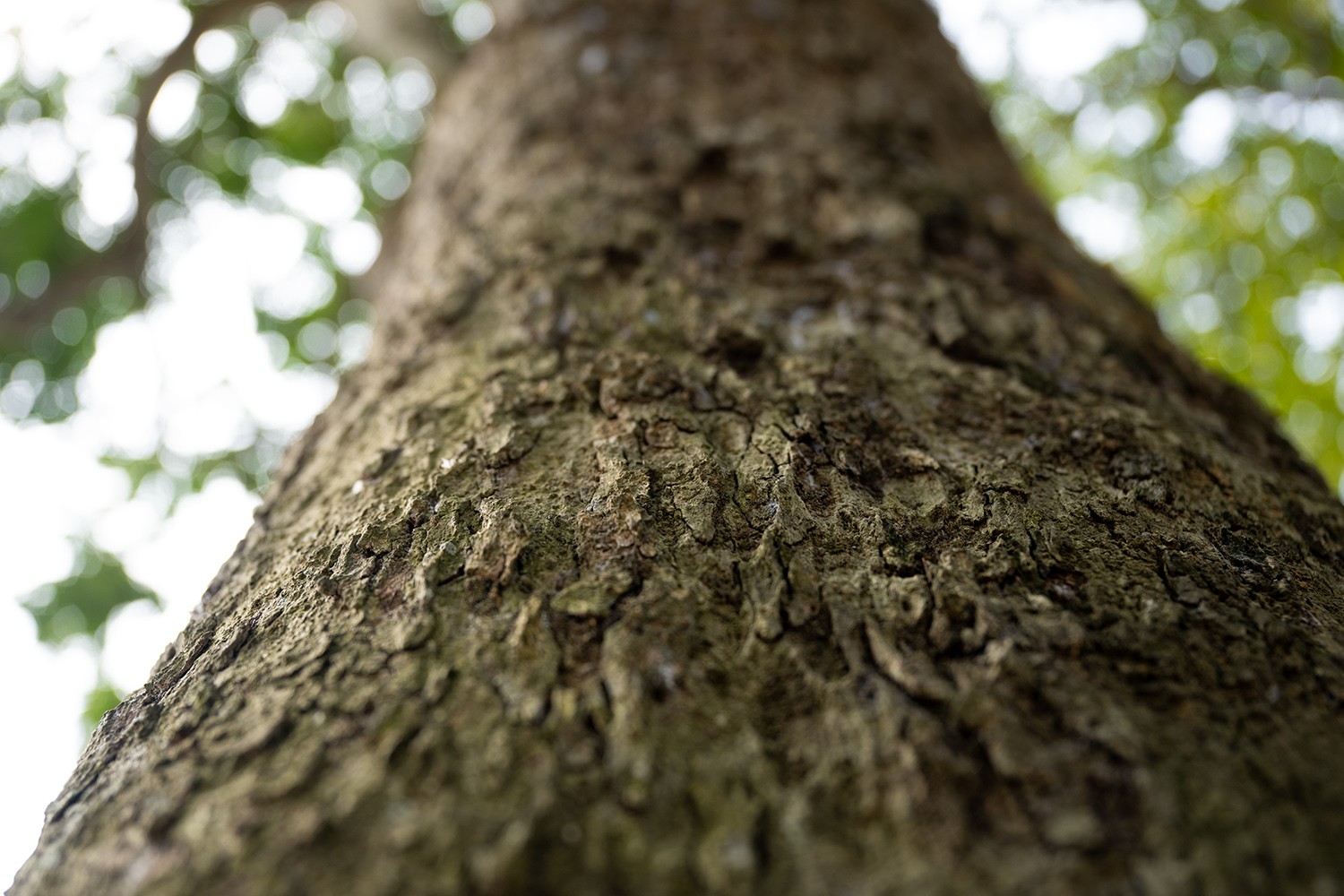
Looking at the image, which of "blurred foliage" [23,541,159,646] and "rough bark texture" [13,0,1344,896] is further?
"blurred foliage" [23,541,159,646]

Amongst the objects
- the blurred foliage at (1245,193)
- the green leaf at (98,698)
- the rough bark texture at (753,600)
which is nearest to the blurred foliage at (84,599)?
the green leaf at (98,698)

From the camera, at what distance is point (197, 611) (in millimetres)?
1413

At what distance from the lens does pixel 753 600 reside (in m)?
1.16

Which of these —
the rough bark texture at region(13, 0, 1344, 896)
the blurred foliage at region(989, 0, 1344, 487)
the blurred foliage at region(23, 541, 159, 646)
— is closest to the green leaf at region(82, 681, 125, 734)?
the blurred foliage at region(23, 541, 159, 646)

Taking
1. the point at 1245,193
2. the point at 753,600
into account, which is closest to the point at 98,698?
the point at 753,600

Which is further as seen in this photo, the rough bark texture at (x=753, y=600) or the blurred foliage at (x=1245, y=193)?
the blurred foliage at (x=1245, y=193)

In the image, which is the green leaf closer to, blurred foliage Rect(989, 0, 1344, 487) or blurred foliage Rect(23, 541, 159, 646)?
blurred foliage Rect(23, 541, 159, 646)

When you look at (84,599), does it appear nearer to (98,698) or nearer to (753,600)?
(98,698)

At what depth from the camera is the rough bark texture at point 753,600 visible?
87cm

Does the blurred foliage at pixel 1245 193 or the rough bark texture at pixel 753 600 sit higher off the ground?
the rough bark texture at pixel 753 600

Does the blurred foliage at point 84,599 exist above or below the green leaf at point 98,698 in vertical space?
above

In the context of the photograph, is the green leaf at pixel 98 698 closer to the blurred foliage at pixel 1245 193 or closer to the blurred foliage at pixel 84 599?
the blurred foliage at pixel 84 599

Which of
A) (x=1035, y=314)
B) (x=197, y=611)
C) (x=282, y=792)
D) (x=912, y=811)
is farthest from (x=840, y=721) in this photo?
(x=1035, y=314)

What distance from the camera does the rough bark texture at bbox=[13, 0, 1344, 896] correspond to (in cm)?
87
